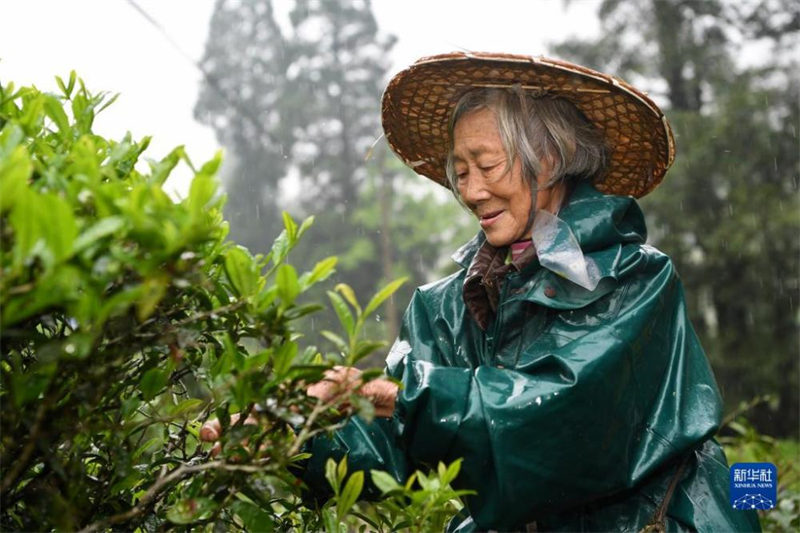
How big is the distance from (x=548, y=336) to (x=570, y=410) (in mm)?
249

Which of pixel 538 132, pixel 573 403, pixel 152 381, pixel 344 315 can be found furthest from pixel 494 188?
pixel 152 381

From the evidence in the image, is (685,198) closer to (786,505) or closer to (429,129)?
(786,505)

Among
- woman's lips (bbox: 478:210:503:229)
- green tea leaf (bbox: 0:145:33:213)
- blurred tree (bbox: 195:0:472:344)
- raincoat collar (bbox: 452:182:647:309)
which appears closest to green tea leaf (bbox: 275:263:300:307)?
green tea leaf (bbox: 0:145:33:213)

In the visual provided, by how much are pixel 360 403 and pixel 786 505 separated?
242cm

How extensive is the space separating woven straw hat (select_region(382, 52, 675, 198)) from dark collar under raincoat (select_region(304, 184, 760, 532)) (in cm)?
28

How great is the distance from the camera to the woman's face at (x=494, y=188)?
7.34 feet

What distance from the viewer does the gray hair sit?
2268 mm

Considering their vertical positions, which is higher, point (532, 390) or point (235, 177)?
point (235, 177)

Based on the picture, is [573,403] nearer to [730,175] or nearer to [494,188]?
[494,188]

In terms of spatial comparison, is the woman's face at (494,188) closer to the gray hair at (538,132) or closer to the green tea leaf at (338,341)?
the gray hair at (538,132)

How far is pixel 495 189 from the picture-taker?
2236mm

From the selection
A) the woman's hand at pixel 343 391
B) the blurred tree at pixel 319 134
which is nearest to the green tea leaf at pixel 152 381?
the woman's hand at pixel 343 391

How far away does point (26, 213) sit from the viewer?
96cm

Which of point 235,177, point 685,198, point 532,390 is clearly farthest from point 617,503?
point 235,177
